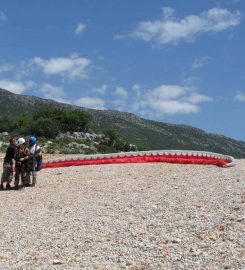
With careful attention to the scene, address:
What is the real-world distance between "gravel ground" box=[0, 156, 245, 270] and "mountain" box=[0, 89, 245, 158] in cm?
11197

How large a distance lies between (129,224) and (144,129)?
138688mm

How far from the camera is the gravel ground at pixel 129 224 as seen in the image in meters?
10.6

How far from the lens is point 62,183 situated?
21.6 m

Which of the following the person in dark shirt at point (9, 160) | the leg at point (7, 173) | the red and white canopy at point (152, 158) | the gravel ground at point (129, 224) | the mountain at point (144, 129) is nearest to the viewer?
the gravel ground at point (129, 224)

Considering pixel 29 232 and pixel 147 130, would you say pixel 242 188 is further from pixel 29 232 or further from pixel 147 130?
pixel 147 130

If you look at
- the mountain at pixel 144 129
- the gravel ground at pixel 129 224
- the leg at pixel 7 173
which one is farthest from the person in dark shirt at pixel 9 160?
the mountain at pixel 144 129

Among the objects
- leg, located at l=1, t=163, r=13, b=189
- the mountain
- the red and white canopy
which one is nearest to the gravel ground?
leg, located at l=1, t=163, r=13, b=189

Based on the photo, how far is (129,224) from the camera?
13.1m

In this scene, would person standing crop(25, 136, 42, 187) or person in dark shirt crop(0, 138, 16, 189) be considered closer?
person in dark shirt crop(0, 138, 16, 189)

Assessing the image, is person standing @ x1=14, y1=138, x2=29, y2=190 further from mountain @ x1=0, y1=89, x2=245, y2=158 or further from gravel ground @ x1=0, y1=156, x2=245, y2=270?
mountain @ x1=0, y1=89, x2=245, y2=158

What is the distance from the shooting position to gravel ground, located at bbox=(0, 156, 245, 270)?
34.8 ft

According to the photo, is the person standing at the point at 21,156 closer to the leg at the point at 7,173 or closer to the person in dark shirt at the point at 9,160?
the person in dark shirt at the point at 9,160

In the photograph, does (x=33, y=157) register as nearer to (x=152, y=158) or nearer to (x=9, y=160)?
(x=9, y=160)

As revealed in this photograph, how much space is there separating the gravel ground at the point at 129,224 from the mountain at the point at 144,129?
11197cm
